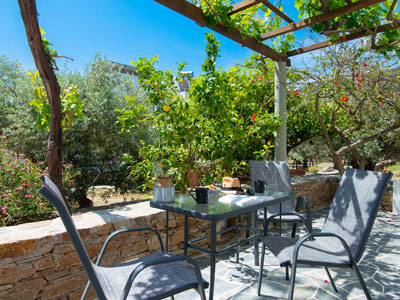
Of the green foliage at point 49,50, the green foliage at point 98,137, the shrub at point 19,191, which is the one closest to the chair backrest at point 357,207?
the green foliage at point 49,50

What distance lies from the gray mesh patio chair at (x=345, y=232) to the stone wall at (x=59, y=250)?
45.2 inches

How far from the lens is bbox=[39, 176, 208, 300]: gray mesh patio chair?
1.19 m

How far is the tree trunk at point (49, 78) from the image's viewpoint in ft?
7.29

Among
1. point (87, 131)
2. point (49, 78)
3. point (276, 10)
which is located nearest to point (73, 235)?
point (49, 78)

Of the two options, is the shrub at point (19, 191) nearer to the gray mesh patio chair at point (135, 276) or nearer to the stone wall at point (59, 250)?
the stone wall at point (59, 250)

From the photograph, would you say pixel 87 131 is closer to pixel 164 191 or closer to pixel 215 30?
pixel 215 30

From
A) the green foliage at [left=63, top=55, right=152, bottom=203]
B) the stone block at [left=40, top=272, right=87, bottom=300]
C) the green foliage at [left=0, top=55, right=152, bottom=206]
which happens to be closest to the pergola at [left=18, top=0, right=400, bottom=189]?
the stone block at [left=40, top=272, right=87, bottom=300]

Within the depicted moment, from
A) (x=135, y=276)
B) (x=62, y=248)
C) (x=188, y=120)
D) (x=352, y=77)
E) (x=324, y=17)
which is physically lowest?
(x=62, y=248)

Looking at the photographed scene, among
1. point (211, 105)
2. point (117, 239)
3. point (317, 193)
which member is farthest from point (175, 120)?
point (317, 193)

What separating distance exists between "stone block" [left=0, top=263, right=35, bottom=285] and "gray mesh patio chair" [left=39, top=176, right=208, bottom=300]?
608 mm

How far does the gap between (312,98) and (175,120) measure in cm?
282

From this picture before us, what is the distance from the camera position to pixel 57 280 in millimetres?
2002

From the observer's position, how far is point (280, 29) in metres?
3.62

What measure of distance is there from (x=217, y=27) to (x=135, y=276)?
278 cm
